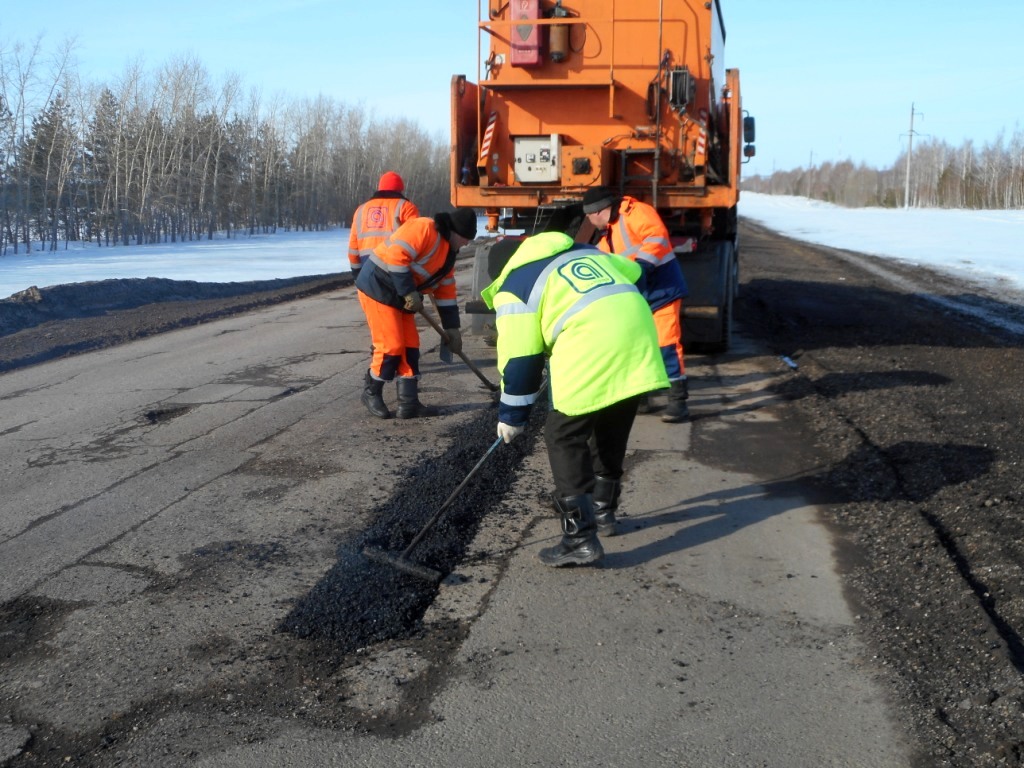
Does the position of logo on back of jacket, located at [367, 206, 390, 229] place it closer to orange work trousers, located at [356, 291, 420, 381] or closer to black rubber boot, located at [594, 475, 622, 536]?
orange work trousers, located at [356, 291, 420, 381]

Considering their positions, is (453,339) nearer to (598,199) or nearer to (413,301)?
(413,301)

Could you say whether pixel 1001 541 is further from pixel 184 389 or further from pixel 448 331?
pixel 184 389

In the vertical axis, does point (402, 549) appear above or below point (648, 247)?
below

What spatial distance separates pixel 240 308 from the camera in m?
14.1

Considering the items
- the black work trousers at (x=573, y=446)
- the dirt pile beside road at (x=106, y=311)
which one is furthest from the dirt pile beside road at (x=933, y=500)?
the dirt pile beside road at (x=106, y=311)

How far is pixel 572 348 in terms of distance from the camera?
4.03 m

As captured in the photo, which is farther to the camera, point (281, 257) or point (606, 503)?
point (281, 257)

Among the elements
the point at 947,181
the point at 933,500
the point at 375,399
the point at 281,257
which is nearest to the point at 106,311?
the point at 375,399

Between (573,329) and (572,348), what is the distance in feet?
0.27

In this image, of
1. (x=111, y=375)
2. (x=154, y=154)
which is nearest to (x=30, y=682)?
(x=111, y=375)

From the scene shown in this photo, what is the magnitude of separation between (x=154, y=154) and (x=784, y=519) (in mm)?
40995

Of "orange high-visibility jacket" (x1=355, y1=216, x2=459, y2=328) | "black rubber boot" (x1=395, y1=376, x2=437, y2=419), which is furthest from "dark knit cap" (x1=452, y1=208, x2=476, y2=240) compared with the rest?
"black rubber boot" (x1=395, y1=376, x2=437, y2=419)

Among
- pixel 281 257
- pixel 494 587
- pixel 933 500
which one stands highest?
pixel 281 257

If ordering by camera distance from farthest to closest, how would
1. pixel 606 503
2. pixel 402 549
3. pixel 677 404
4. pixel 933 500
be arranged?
pixel 677 404 → pixel 933 500 → pixel 606 503 → pixel 402 549
